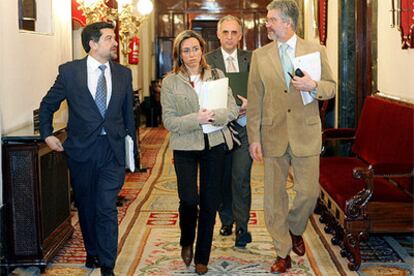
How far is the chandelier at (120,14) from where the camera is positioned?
308 inches

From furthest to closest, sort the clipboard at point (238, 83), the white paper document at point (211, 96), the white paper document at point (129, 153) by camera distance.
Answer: the clipboard at point (238, 83) → the white paper document at point (129, 153) → the white paper document at point (211, 96)

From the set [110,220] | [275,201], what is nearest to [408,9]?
[275,201]

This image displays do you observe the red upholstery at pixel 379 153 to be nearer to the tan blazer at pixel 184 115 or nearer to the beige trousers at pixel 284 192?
the beige trousers at pixel 284 192

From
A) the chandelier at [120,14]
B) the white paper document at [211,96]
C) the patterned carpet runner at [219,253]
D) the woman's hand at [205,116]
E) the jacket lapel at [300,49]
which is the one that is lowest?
the patterned carpet runner at [219,253]

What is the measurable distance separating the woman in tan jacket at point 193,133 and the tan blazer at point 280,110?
20cm

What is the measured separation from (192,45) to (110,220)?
127 centimetres

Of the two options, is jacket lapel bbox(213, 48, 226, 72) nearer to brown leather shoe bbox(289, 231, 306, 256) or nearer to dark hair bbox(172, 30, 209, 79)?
dark hair bbox(172, 30, 209, 79)

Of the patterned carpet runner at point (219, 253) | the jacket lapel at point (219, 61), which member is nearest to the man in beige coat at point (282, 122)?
the patterned carpet runner at point (219, 253)

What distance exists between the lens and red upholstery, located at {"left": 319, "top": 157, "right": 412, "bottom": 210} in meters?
5.13

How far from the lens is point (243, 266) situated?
5.13 meters

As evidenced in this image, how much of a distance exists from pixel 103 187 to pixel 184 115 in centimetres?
71

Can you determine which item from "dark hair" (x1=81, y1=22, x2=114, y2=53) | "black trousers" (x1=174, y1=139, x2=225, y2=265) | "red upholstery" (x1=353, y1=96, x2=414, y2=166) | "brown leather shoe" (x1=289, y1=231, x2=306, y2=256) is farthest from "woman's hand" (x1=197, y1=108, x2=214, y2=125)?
"red upholstery" (x1=353, y1=96, x2=414, y2=166)

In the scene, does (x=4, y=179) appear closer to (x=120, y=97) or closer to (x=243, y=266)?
(x=120, y=97)

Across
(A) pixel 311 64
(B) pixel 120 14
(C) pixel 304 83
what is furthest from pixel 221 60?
(B) pixel 120 14
